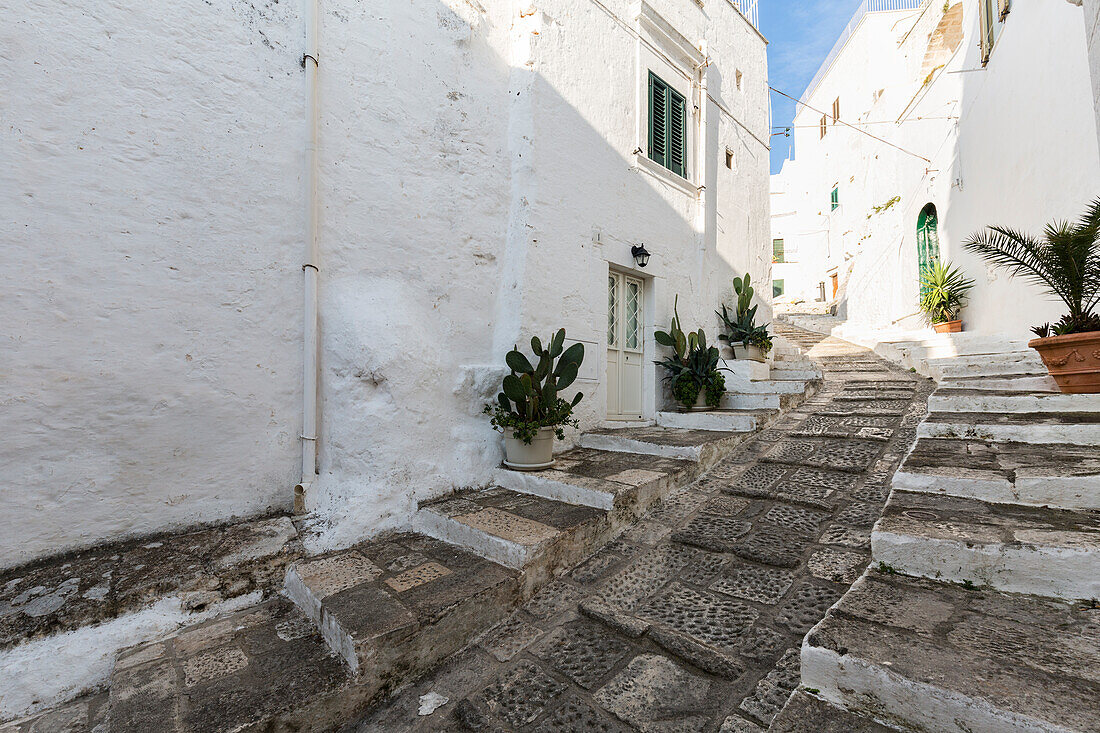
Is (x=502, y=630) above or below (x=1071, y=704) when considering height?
below

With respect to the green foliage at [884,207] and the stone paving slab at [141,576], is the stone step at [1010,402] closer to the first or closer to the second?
the stone paving slab at [141,576]

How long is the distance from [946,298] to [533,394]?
8420 millimetres

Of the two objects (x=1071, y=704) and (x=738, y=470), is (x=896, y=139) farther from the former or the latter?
(x=1071, y=704)

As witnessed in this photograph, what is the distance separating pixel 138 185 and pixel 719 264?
6.34 meters

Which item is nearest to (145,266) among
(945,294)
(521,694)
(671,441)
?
(521,694)

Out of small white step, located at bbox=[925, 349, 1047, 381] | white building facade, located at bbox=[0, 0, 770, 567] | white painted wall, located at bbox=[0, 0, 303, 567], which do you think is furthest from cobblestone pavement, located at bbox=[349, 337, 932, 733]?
small white step, located at bbox=[925, 349, 1047, 381]

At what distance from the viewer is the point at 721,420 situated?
475 cm

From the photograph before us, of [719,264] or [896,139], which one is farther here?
[896,139]

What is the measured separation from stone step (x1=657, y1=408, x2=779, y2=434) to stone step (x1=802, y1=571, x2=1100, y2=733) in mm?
2897

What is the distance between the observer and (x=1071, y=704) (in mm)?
1110

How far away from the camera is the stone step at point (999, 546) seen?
159 cm

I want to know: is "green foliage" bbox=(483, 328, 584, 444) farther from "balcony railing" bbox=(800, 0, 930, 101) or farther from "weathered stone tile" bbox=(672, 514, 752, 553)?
"balcony railing" bbox=(800, 0, 930, 101)

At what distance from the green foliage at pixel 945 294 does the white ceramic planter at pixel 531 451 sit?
27.2ft

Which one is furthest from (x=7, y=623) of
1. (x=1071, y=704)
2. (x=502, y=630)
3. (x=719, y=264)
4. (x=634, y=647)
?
(x=719, y=264)
